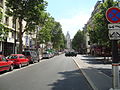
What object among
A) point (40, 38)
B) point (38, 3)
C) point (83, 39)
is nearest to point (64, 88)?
point (38, 3)

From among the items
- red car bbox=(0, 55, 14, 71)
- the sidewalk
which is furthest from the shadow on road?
red car bbox=(0, 55, 14, 71)

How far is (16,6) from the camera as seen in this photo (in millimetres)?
28266

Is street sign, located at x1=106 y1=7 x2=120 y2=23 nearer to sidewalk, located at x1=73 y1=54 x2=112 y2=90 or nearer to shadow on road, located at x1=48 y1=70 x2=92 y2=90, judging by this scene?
sidewalk, located at x1=73 y1=54 x2=112 y2=90

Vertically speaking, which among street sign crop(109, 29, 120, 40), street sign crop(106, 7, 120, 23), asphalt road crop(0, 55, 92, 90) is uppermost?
street sign crop(106, 7, 120, 23)

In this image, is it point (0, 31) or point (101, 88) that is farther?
point (0, 31)

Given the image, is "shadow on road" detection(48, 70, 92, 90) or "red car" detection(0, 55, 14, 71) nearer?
"shadow on road" detection(48, 70, 92, 90)

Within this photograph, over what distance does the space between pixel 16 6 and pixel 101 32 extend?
529 inches

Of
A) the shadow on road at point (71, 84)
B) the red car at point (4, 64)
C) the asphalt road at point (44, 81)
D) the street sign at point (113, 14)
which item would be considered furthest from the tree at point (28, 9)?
the street sign at point (113, 14)

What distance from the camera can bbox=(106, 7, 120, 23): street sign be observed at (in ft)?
23.1

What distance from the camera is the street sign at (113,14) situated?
23.1 ft

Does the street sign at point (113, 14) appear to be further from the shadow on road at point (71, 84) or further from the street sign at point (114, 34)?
the shadow on road at point (71, 84)

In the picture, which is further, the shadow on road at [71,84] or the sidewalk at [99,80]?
the shadow on road at [71,84]

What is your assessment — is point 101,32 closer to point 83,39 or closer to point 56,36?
point 56,36

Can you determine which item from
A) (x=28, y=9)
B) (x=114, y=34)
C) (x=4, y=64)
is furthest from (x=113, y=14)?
(x=28, y=9)
